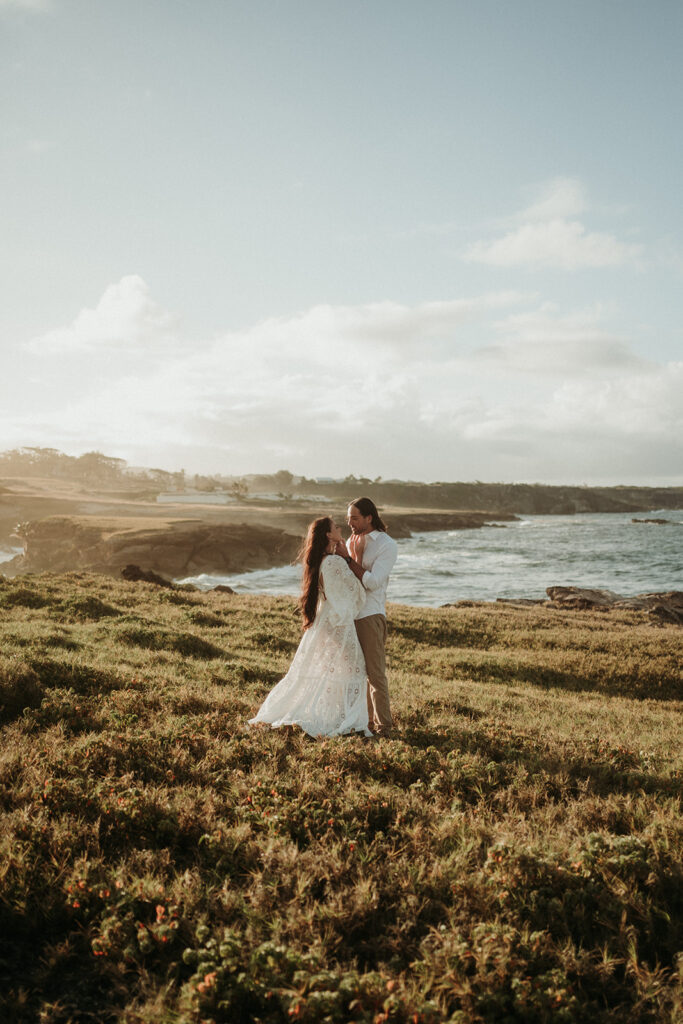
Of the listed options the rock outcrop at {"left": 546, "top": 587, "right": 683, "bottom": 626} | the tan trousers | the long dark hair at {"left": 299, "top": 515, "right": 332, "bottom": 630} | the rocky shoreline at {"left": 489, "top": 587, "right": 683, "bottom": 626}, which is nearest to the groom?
the tan trousers

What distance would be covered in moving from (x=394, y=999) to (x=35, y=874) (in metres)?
3.01

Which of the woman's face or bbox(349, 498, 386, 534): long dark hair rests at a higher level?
bbox(349, 498, 386, 534): long dark hair

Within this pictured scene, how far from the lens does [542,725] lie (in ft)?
32.7

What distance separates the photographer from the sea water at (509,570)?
4741cm

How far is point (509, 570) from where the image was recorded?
6109 cm

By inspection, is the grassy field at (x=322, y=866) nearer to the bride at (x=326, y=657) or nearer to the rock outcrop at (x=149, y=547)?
the bride at (x=326, y=657)

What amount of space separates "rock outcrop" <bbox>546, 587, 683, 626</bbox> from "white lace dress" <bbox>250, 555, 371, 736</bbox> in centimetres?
2956

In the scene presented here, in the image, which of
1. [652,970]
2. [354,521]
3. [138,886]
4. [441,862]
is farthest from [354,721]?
[652,970]

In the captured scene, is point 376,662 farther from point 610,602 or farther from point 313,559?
point 610,602

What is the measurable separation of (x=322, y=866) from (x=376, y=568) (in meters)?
4.10

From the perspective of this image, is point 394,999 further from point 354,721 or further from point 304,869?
point 354,721

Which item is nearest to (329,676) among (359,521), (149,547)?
(359,521)

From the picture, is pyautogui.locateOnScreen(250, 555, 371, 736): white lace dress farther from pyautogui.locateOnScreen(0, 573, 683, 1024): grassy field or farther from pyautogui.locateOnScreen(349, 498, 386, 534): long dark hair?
pyautogui.locateOnScreen(349, 498, 386, 534): long dark hair

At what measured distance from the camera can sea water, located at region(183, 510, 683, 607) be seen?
156ft
